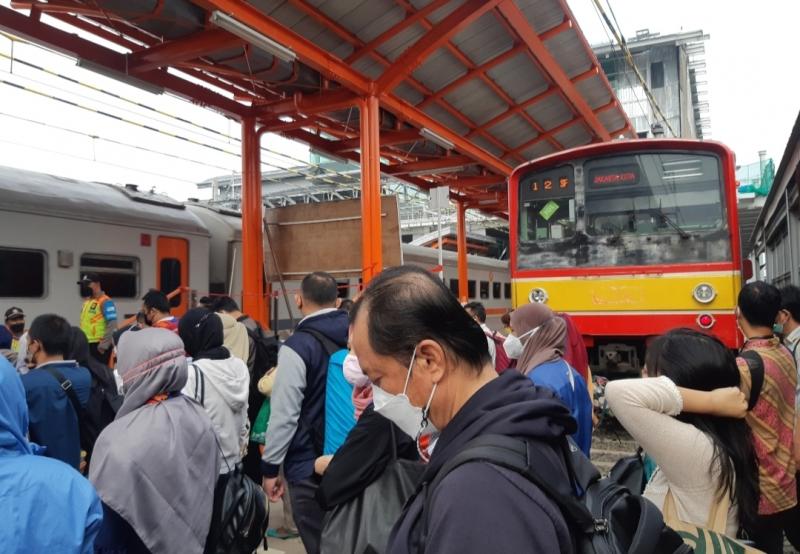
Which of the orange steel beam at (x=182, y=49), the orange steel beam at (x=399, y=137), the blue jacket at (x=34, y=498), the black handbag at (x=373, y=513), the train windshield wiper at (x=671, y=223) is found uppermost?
the orange steel beam at (x=182, y=49)

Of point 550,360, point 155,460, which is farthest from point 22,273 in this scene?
point 550,360

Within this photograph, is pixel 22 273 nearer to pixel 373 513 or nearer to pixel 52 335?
pixel 52 335

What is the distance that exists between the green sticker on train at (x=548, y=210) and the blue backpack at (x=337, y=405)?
4.61 meters

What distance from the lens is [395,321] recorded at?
1232mm

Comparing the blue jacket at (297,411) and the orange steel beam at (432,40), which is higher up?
the orange steel beam at (432,40)

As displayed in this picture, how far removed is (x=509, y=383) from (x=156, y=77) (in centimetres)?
726

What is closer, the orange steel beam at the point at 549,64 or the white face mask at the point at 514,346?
the white face mask at the point at 514,346

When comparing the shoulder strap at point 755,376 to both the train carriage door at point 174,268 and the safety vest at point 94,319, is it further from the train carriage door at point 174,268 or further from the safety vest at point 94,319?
the train carriage door at point 174,268

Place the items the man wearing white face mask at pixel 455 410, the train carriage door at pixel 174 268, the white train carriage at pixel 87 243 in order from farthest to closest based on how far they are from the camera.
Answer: the train carriage door at pixel 174 268 < the white train carriage at pixel 87 243 < the man wearing white face mask at pixel 455 410

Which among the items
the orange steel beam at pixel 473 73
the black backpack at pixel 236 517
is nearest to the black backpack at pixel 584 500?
the black backpack at pixel 236 517

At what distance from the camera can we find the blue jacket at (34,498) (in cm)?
143

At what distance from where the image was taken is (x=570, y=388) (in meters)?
2.89

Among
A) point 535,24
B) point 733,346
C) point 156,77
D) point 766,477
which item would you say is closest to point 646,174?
point 733,346

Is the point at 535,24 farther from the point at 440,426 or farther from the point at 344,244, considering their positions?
the point at 440,426
